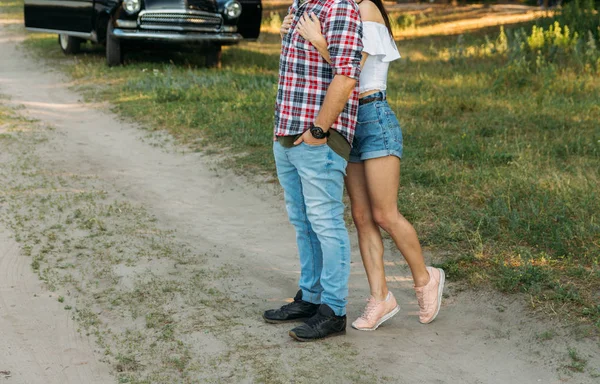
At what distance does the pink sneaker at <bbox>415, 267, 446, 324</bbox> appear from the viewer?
4.57m

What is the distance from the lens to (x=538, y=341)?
4398 millimetres

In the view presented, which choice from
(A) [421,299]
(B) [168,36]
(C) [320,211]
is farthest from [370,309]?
(B) [168,36]

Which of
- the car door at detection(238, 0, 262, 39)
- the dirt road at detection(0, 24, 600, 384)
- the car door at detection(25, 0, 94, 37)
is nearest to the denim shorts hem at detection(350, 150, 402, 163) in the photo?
the dirt road at detection(0, 24, 600, 384)

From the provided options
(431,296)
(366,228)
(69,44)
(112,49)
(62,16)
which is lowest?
(431,296)

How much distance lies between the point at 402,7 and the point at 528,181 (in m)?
16.6

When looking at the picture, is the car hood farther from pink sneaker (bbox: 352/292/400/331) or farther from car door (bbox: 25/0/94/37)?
pink sneaker (bbox: 352/292/400/331)

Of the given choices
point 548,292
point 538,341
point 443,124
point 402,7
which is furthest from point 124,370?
point 402,7

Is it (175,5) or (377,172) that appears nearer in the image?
(377,172)

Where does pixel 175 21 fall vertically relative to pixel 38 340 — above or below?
above

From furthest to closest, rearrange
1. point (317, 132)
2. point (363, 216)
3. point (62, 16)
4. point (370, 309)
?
1. point (62, 16)
2. point (370, 309)
3. point (363, 216)
4. point (317, 132)

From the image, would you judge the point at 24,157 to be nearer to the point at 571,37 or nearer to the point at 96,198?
the point at 96,198

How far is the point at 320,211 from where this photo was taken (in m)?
4.19

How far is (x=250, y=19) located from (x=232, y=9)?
0.75 m

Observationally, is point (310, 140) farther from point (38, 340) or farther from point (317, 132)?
point (38, 340)
